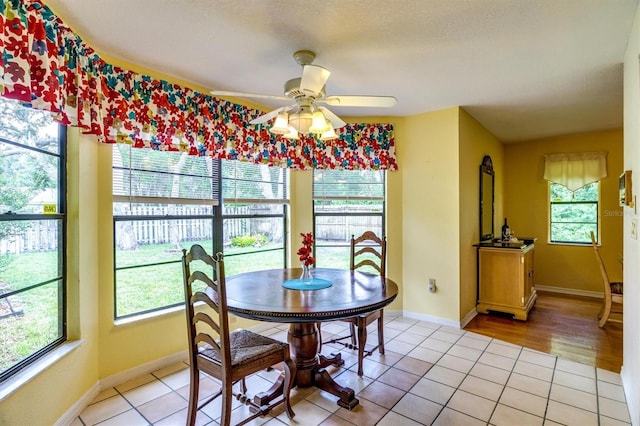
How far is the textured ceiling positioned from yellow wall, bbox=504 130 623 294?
200 cm

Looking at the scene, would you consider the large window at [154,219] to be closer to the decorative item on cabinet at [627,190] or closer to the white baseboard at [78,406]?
the white baseboard at [78,406]

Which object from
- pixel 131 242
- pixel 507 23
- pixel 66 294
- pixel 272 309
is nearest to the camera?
pixel 272 309

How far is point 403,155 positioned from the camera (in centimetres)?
407

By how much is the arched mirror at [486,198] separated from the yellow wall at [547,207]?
1.10 metres

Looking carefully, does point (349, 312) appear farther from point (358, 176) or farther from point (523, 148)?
point (523, 148)

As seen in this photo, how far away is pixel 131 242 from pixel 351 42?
2.26 m

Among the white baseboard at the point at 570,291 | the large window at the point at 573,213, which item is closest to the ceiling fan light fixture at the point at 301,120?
the large window at the point at 573,213

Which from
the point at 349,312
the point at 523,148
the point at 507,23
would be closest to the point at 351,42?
the point at 507,23

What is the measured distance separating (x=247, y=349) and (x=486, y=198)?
393 centimetres

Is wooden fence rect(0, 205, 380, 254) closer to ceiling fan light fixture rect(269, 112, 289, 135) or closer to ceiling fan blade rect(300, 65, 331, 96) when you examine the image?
ceiling fan light fixture rect(269, 112, 289, 135)

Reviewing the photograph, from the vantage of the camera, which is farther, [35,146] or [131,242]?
[131,242]

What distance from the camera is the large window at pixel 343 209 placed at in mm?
4090

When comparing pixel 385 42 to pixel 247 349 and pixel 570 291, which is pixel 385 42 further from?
pixel 570 291

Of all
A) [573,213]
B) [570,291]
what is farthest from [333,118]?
[570,291]
